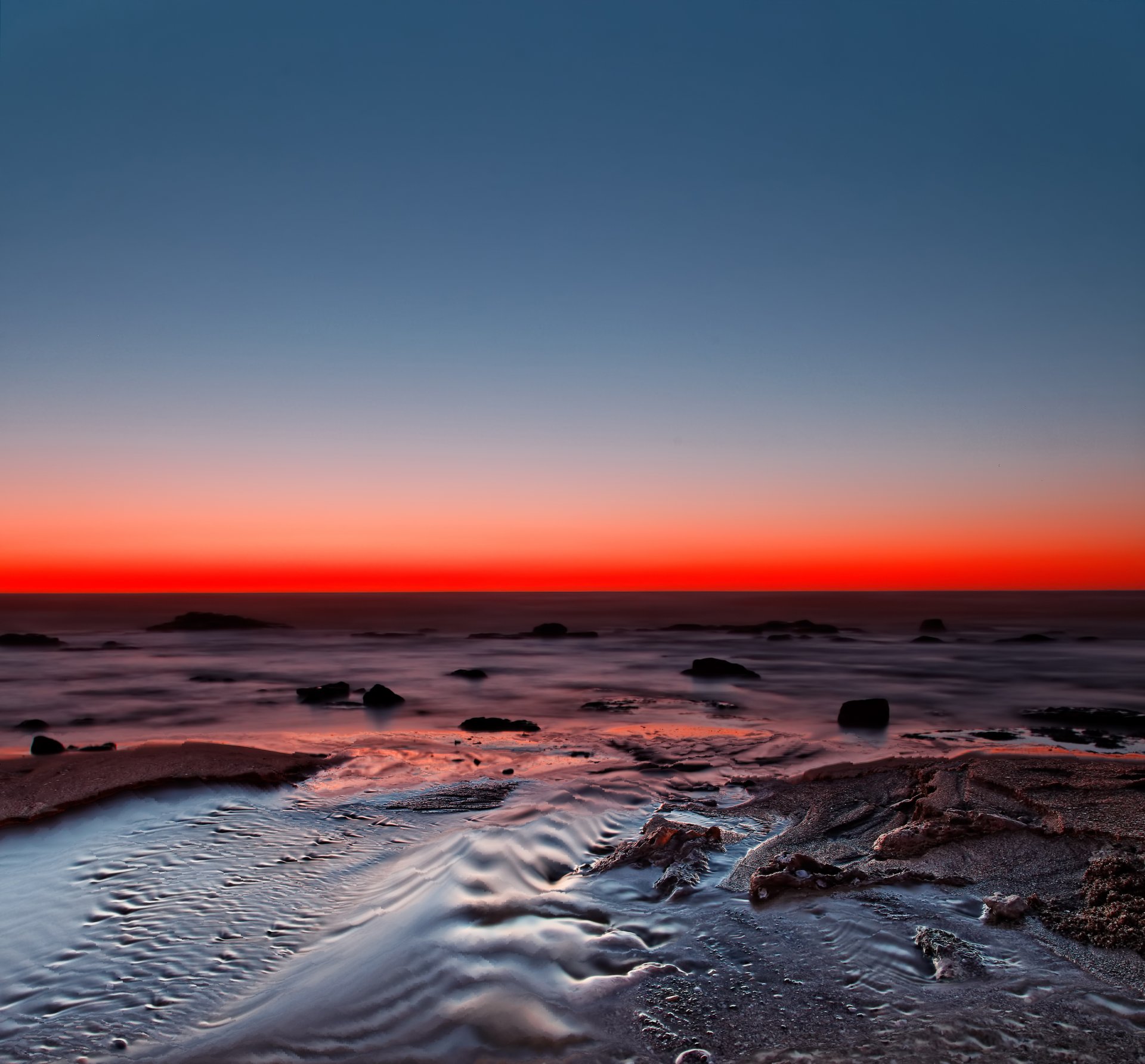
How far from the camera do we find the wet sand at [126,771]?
595cm

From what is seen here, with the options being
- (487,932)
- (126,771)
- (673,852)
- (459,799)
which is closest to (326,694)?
(126,771)

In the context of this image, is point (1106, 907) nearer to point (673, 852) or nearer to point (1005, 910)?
point (1005, 910)

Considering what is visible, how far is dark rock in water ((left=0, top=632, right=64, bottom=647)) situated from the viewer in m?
33.1

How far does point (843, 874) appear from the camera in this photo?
160 inches

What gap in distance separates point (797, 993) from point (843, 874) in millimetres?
1356

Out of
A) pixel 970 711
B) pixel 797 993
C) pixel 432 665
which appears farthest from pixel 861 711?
pixel 432 665

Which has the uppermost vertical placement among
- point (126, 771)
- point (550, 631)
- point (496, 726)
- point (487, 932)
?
point (487, 932)

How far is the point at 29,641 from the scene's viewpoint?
3403 centimetres

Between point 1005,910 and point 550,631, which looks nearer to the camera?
point 1005,910

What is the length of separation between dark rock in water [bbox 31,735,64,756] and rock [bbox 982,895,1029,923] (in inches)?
376

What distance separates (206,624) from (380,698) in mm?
39426

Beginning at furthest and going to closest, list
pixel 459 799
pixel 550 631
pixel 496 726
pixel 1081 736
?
pixel 550 631
pixel 496 726
pixel 1081 736
pixel 459 799

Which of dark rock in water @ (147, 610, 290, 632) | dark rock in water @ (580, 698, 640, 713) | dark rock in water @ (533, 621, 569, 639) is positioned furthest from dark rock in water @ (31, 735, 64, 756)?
dark rock in water @ (147, 610, 290, 632)

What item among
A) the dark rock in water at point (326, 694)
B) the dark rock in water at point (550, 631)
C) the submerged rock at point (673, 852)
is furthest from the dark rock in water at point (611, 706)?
the dark rock in water at point (550, 631)
